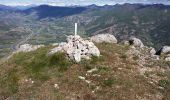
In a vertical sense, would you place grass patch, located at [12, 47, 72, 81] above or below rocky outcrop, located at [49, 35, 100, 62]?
below

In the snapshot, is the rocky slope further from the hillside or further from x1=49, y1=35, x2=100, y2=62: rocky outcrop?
x1=49, y1=35, x2=100, y2=62: rocky outcrop

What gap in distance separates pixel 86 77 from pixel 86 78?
0.21 meters

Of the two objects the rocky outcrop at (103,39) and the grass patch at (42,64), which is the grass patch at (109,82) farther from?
the rocky outcrop at (103,39)

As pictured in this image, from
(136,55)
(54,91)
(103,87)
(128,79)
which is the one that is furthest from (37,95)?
(136,55)

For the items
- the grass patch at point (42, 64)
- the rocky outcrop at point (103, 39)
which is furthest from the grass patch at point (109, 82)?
the rocky outcrop at point (103, 39)

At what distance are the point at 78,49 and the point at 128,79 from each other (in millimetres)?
9006

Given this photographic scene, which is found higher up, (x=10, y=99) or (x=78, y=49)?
(x=78, y=49)

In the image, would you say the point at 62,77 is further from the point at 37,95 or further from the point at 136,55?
the point at 136,55

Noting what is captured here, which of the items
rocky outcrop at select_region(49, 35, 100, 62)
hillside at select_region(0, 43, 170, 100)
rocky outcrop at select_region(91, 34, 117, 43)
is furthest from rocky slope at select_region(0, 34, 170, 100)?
rocky outcrop at select_region(91, 34, 117, 43)

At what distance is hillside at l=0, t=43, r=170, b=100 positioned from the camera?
3086 cm

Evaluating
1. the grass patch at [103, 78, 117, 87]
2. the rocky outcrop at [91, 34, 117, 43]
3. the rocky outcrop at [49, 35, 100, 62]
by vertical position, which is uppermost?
the rocky outcrop at [49, 35, 100, 62]

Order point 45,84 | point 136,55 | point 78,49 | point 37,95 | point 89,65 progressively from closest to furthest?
point 37,95, point 45,84, point 89,65, point 78,49, point 136,55

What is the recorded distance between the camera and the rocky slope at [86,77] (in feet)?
101

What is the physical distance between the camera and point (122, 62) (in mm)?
40344
